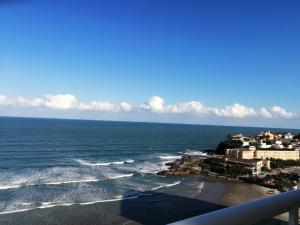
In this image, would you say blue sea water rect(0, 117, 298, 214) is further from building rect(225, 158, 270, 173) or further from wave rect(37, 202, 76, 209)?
building rect(225, 158, 270, 173)

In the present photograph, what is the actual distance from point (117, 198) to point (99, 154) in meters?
30.1

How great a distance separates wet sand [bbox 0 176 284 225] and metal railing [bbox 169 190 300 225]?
2192 cm

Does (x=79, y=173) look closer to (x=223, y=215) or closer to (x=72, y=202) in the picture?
(x=72, y=202)

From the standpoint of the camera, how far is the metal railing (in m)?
1.38

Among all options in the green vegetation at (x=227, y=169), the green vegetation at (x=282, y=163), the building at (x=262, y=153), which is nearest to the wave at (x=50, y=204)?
the green vegetation at (x=227, y=169)

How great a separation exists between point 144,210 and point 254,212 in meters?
25.4

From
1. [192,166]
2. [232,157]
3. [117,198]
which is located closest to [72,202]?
[117,198]

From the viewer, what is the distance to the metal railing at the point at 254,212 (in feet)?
4.53

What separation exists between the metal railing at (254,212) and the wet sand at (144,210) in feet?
71.9

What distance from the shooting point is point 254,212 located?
1.60 meters

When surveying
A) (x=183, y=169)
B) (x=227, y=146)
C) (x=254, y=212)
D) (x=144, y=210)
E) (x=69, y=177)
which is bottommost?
(x=144, y=210)

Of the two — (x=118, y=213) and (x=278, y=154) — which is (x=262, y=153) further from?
(x=118, y=213)

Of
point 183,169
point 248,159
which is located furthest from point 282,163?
point 183,169

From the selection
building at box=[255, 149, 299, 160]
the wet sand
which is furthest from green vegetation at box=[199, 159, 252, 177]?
building at box=[255, 149, 299, 160]
